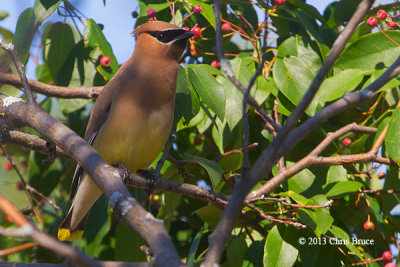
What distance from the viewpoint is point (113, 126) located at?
3.03 meters

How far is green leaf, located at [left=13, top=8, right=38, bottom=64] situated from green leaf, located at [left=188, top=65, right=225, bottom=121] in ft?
3.20

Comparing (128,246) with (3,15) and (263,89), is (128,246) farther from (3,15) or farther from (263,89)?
(3,15)

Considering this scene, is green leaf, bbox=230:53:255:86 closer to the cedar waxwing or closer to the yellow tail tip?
the cedar waxwing

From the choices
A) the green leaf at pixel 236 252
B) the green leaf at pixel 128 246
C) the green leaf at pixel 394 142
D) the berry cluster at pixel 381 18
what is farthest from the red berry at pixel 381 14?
the green leaf at pixel 128 246

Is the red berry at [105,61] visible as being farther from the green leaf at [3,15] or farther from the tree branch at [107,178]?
the green leaf at [3,15]

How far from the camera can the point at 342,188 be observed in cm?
280

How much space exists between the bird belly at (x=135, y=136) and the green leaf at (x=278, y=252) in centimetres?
84

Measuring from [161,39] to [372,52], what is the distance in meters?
1.29

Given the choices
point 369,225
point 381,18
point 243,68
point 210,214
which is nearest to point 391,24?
point 381,18

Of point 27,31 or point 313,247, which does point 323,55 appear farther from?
point 27,31

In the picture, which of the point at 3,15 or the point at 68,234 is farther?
the point at 3,15

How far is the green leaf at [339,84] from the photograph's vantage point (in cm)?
289

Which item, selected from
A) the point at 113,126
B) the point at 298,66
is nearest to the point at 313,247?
the point at 298,66

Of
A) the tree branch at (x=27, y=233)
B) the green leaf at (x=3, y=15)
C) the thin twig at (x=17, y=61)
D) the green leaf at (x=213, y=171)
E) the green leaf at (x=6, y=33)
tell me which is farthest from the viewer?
the green leaf at (x=3, y=15)
